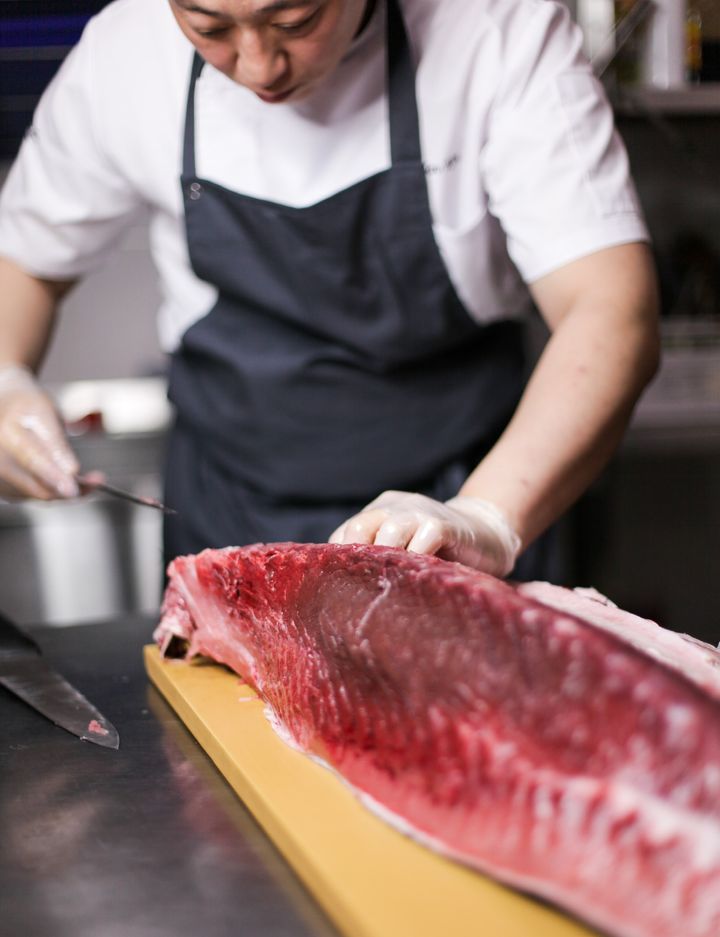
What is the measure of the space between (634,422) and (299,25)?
2.26 m

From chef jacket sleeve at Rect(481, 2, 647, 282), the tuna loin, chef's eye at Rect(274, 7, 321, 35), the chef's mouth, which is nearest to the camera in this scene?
the tuna loin

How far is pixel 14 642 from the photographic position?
1.47 meters

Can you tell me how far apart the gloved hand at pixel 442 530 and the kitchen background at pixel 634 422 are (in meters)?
1.98

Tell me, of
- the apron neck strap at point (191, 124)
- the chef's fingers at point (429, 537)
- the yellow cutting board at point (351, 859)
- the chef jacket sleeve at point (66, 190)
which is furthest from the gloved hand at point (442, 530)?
the chef jacket sleeve at point (66, 190)

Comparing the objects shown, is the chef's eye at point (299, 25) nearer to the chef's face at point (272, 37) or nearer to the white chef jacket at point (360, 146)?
the chef's face at point (272, 37)

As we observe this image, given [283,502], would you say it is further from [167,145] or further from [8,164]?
[8,164]

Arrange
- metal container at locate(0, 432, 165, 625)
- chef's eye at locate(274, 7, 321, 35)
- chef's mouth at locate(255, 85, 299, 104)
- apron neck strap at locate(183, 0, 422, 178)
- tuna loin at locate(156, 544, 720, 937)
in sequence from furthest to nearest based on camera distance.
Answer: metal container at locate(0, 432, 165, 625) < apron neck strap at locate(183, 0, 422, 178) < chef's mouth at locate(255, 85, 299, 104) < chef's eye at locate(274, 7, 321, 35) < tuna loin at locate(156, 544, 720, 937)

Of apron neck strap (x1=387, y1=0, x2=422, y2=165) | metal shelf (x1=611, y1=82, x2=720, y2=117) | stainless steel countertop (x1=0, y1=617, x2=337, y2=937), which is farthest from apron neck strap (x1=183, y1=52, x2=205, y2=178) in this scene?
metal shelf (x1=611, y1=82, x2=720, y2=117)

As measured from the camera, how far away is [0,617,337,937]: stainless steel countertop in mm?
790

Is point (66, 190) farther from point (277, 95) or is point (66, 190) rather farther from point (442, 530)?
point (442, 530)

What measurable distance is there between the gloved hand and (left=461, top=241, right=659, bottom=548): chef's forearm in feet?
0.10

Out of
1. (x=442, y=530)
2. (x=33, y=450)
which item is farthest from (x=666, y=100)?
(x=442, y=530)

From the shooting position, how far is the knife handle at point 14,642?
4.74ft

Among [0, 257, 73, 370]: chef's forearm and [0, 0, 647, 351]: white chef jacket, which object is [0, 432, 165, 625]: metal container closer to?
[0, 257, 73, 370]: chef's forearm
